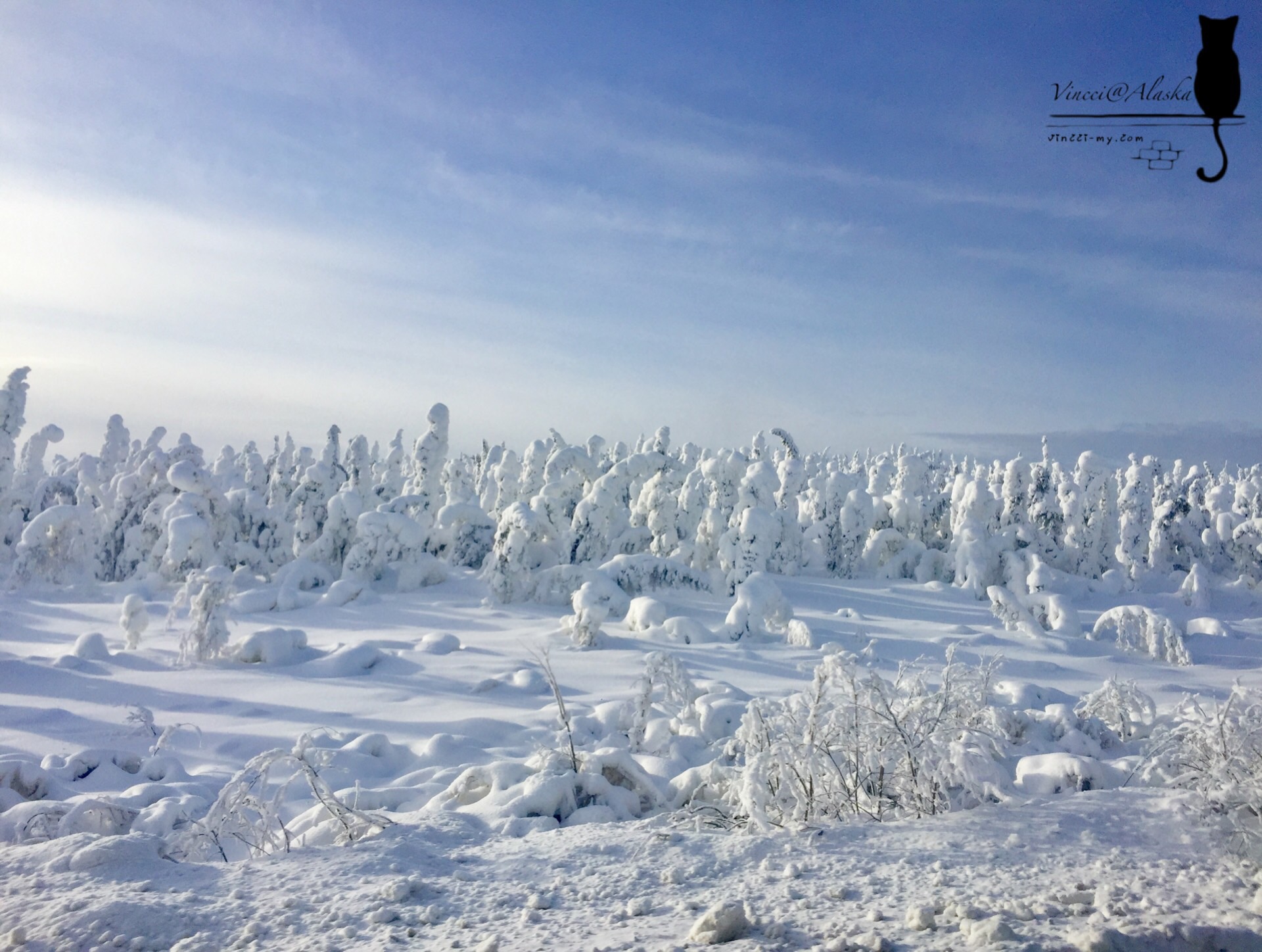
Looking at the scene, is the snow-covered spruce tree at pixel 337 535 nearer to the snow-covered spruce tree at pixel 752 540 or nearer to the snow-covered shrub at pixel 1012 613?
the snow-covered spruce tree at pixel 752 540

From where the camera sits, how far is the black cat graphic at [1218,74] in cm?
443

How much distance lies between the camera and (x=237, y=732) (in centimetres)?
891

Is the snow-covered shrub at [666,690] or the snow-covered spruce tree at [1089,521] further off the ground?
the snow-covered spruce tree at [1089,521]

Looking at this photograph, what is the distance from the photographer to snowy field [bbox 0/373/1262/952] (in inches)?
122

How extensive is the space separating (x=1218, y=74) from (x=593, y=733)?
302 inches

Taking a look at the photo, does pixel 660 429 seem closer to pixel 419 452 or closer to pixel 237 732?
pixel 419 452

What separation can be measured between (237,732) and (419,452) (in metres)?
17.7

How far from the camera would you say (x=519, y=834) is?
15.2 ft

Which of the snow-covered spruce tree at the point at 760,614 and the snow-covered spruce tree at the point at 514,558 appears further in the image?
the snow-covered spruce tree at the point at 514,558

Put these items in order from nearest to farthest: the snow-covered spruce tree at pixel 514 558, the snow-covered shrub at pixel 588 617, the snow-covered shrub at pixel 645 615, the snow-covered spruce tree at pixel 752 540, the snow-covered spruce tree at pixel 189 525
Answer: the snow-covered shrub at pixel 588 617, the snow-covered shrub at pixel 645 615, the snow-covered spruce tree at pixel 514 558, the snow-covered spruce tree at pixel 752 540, the snow-covered spruce tree at pixel 189 525

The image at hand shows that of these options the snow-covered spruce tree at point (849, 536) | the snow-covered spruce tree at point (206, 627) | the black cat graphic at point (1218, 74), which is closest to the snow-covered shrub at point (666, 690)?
the black cat graphic at point (1218, 74)

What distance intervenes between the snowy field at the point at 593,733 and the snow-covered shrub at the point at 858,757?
0.03 m

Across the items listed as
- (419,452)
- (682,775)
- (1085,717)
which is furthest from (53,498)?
(1085,717)

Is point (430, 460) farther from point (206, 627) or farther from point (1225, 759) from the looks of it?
point (1225, 759)
